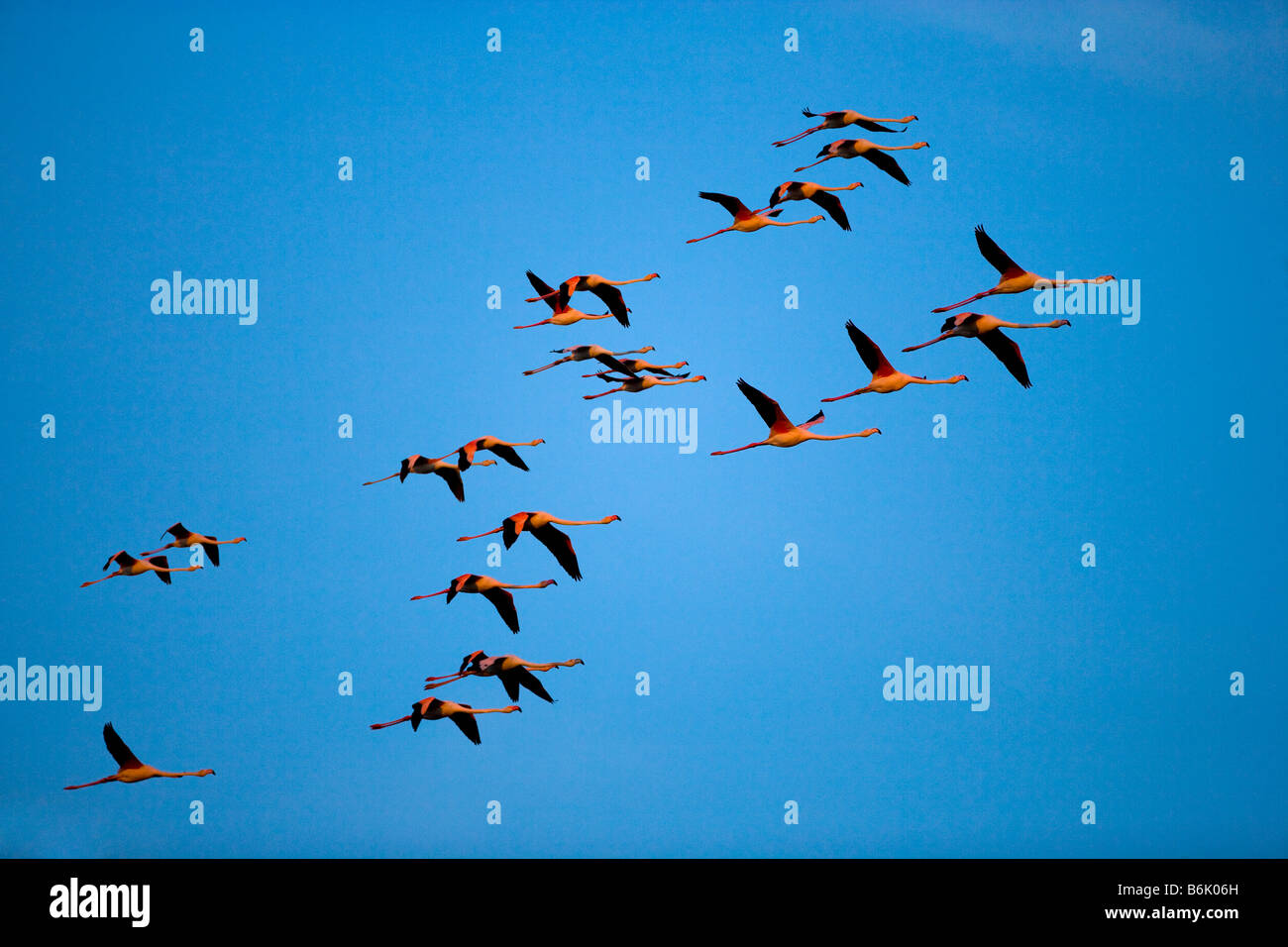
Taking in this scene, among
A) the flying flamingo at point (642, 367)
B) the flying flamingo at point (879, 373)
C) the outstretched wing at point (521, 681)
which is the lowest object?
the outstretched wing at point (521, 681)

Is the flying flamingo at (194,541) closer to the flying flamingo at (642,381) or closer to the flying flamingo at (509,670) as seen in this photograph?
the flying flamingo at (509,670)

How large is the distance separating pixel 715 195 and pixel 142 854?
3420 millimetres

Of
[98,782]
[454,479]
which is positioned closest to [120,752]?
[98,782]

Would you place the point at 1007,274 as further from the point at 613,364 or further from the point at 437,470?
the point at 437,470

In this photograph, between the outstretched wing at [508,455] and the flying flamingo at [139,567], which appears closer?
the outstretched wing at [508,455]

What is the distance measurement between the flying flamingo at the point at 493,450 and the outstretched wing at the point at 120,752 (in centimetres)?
170

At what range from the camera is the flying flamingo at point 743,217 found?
3.28 meters

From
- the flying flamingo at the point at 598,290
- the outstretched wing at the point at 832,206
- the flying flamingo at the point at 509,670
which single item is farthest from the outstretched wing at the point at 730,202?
the flying flamingo at the point at 509,670

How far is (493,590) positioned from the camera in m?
3.29

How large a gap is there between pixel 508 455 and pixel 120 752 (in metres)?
1.92

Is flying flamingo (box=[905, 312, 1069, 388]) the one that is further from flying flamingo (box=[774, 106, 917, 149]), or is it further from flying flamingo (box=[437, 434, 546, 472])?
flying flamingo (box=[437, 434, 546, 472])

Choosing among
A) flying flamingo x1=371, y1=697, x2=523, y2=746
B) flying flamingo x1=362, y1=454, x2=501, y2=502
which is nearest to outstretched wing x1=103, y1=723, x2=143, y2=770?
flying flamingo x1=371, y1=697, x2=523, y2=746

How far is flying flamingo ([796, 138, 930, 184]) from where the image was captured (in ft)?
10.8
